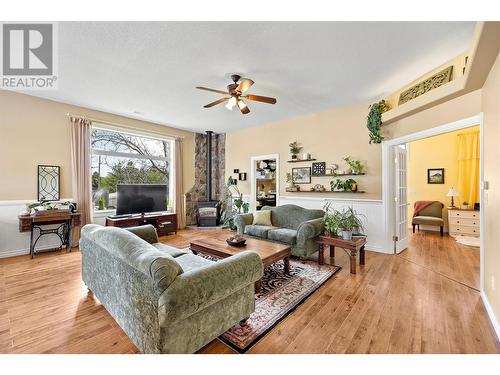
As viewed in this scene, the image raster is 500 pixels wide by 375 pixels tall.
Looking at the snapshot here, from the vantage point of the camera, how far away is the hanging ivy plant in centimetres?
397

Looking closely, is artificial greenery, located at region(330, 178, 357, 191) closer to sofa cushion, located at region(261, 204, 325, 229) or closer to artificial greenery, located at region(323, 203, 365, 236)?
sofa cushion, located at region(261, 204, 325, 229)

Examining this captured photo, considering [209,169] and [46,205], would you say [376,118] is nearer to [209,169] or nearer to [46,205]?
[209,169]

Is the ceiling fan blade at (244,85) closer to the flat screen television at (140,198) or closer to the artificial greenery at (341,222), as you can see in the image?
the artificial greenery at (341,222)

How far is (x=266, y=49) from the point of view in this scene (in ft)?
8.59

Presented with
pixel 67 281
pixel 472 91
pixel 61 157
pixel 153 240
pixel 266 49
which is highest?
pixel 266 49

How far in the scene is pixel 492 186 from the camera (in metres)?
2.13

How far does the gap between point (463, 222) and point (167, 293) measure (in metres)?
6.84

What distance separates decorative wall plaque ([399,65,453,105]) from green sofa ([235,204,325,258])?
2.29 meters

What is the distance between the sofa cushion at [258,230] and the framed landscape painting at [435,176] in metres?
5.06

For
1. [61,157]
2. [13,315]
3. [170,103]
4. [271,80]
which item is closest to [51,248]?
[61,157]

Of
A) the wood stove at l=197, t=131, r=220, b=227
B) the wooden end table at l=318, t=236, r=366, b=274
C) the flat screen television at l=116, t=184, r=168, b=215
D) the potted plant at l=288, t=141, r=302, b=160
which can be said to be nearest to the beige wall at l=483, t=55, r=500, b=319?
the wooden end table at l=318, t=236, r=366, b=274

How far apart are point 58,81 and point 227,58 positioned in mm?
2746
